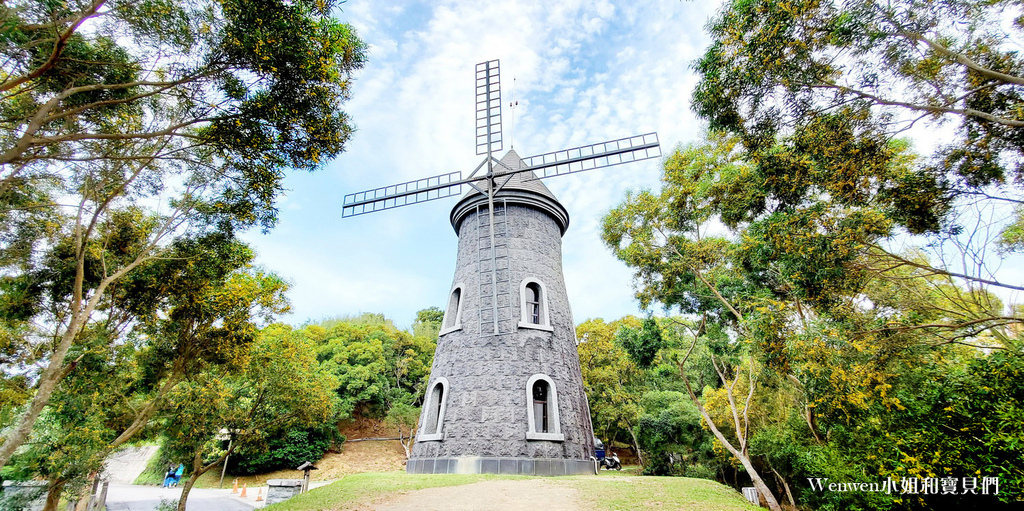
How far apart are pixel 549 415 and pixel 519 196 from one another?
6610 mm

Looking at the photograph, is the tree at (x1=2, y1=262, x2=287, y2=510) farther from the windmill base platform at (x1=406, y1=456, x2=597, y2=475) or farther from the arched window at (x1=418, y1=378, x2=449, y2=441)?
the windmill base platform at (x1=406, y1=456, x2=597, y2=475)

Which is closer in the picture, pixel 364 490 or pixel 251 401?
pixel 364 490

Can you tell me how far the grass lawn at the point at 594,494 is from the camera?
6.67 m

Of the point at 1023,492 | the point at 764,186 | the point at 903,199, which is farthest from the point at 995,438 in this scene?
the point at 764,186

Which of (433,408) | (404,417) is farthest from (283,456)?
(433,408)

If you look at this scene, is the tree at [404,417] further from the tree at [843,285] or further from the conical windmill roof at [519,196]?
the tree at [843,285]

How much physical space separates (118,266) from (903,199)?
14736mm

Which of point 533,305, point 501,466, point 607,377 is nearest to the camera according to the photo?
point 501,466

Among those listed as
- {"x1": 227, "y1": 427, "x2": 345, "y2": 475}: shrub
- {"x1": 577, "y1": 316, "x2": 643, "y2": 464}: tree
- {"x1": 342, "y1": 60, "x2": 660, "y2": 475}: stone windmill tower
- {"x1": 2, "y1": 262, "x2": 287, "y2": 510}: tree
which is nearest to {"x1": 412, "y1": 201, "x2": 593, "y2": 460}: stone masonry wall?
{"x1": 342, "y1": 60, "x2": 660, "y2": 475}: stone windmill tower

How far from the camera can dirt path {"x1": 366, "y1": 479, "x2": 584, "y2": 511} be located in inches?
254

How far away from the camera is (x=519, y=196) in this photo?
1355 centimetres

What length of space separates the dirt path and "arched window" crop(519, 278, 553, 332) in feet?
14.8

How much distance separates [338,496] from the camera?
25.1 feet

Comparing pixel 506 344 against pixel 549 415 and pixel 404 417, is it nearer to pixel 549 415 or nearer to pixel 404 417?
pixel 549 415
